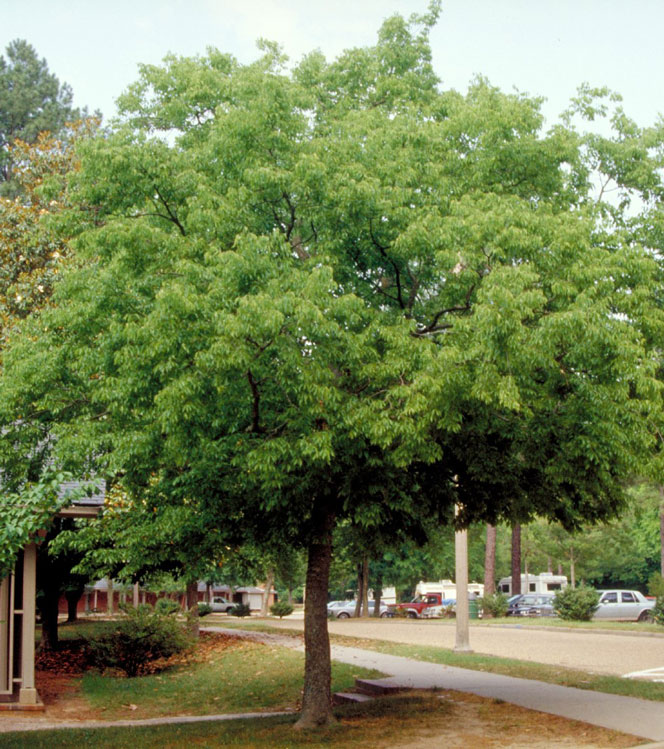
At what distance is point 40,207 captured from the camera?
2589 cm

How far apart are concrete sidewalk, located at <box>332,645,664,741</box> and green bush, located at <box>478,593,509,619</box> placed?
2280 centimetres

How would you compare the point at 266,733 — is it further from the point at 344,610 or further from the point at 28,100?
the point at 344,610

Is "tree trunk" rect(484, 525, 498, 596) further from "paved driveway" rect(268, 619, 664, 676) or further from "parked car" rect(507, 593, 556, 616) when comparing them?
"paved driveway" rect(268, 619, 664, 676)

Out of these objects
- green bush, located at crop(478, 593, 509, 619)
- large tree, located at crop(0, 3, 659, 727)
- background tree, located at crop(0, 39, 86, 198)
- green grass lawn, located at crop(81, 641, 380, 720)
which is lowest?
green bush, located at crop(478, 593, 509, 619)

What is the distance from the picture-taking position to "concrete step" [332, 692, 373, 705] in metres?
14.0

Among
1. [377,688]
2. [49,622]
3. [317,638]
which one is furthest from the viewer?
[49,622]

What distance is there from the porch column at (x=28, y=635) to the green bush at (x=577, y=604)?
1024 inches

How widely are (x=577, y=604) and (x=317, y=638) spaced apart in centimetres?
2613

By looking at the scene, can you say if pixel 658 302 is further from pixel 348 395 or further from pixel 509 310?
pixel 348 395

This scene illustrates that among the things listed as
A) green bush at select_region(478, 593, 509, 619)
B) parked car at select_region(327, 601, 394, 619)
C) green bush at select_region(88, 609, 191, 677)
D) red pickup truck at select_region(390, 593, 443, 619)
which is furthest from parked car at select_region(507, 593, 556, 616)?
green bush at select_region(88, 609, 191, 677)

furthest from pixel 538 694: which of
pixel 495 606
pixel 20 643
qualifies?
pixel 495 606

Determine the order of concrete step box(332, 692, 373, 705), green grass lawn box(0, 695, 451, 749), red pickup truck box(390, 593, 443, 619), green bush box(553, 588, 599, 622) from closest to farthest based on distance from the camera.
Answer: green grass lawn box(0, 695, 451, 749) → concrete step box(332, 692, 373, 705) → green bush box(553, 588, 599, 622) → red pickup truck box(390, 593, 443, 619)

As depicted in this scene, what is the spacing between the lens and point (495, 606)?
137 feet

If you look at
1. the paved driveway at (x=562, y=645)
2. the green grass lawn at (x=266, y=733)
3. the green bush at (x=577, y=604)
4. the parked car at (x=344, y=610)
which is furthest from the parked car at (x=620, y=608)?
the green grass lawn at (x=266, y=733)
